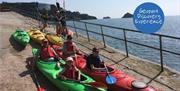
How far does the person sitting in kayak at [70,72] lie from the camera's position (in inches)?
402

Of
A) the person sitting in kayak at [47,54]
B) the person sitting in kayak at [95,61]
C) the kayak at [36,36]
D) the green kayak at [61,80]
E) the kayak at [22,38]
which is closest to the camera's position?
the green kayak at [61,80]

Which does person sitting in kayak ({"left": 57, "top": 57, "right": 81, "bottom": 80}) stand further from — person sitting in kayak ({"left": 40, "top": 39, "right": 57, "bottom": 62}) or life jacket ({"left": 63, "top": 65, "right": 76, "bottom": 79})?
person sitting in kayak ({"left": 40, "top": 39, "right": 57, "bottom": 62})

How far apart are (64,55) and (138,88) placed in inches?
193

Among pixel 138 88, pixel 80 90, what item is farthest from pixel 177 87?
pixel 80 90

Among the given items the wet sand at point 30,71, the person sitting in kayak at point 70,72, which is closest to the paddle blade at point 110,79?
the person sitting in kayak at point 70,72

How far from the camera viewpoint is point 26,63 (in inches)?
558

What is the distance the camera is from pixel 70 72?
33.7 ft

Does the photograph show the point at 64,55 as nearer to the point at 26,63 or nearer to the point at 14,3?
the point at 26,63

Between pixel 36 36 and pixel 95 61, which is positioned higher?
pixel 36 36

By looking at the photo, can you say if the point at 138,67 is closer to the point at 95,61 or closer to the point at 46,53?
the point at 95,61

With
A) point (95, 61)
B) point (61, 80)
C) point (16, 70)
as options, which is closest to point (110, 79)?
point (95, 61)

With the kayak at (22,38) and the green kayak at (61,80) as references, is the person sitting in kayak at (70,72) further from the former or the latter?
the kayak at (22,38)

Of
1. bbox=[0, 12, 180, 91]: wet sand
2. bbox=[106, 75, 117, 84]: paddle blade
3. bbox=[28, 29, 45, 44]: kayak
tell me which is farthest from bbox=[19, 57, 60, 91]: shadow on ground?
bbox=[28, 29, 45, 44]: kayak

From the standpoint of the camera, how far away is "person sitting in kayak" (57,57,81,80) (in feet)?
33.5
